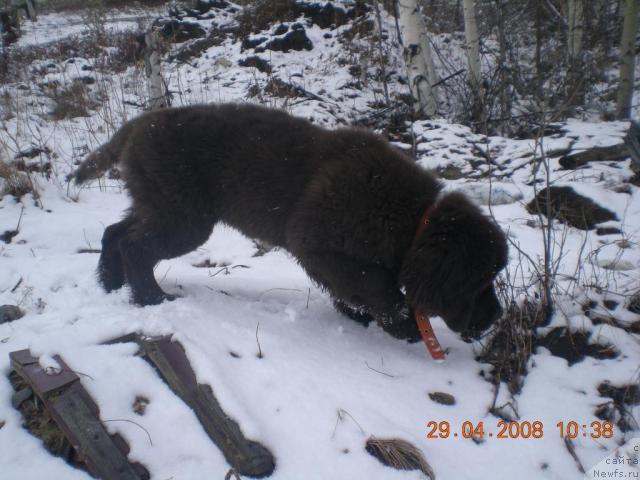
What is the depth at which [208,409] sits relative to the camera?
1654 millimetres

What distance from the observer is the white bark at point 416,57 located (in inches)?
281

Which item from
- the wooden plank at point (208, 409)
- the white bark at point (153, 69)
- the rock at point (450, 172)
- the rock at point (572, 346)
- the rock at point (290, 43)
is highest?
the rock at point (290, 43)

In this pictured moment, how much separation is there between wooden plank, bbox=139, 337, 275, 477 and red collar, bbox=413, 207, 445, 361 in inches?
41.2

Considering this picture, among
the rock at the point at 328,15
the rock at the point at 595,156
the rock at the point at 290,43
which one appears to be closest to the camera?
the rock at the point at 595,156

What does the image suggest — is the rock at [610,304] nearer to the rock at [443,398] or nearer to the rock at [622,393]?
the rock at [622,393]

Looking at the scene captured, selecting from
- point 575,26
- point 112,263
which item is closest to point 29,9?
point 575,26

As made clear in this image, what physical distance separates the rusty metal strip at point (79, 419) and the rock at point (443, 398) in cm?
122

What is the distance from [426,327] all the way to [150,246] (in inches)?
66.9

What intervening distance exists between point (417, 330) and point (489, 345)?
376mm

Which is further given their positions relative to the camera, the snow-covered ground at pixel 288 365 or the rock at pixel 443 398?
the rock at pixel 443 398

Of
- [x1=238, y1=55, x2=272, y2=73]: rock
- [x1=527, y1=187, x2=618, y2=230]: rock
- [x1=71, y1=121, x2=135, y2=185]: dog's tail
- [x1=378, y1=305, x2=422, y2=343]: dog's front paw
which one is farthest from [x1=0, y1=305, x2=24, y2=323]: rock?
[x1=238, y1=55, x2=272, y2=73]: rock

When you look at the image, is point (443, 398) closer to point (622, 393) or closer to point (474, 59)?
point (622, 393)

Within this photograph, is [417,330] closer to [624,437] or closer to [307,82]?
[624,437]

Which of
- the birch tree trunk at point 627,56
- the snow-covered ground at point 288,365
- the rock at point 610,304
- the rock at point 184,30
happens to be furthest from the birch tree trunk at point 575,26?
the rock at point 184,30
